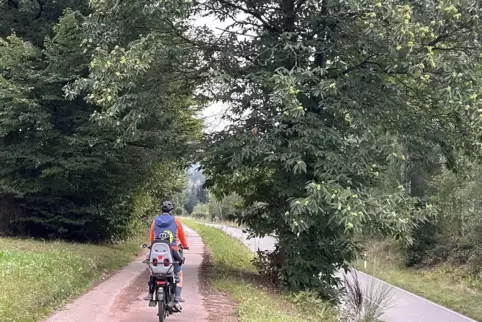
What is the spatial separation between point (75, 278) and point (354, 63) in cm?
882

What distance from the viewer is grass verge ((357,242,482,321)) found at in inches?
842

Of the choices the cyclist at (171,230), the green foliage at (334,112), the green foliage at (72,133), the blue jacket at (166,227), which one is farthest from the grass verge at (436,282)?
the blue jacket at (166,227)

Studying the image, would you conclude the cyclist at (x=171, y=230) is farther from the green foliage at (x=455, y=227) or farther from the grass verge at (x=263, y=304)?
the green foliage at (x=455, y=227)

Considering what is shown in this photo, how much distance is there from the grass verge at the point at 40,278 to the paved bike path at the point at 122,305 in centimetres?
33

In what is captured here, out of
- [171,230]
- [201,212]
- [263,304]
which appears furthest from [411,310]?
[201,212]

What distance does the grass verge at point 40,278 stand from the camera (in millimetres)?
8906

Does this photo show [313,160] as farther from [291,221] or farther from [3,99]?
[3,99]

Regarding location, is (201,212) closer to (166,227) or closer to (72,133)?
(72,133)

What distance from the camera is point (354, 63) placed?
539 inches

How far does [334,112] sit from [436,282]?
63.2 ft

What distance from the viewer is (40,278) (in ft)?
36.0

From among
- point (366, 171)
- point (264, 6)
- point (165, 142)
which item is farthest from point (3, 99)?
point (366, 171)

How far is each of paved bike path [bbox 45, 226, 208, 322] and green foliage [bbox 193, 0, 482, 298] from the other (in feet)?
8.90

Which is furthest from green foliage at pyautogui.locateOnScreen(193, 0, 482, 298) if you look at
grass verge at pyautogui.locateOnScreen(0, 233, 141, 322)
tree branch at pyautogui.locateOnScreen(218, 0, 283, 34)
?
grass verge at pyautogui.locateOnScreen(0, 233, 141, 322)
